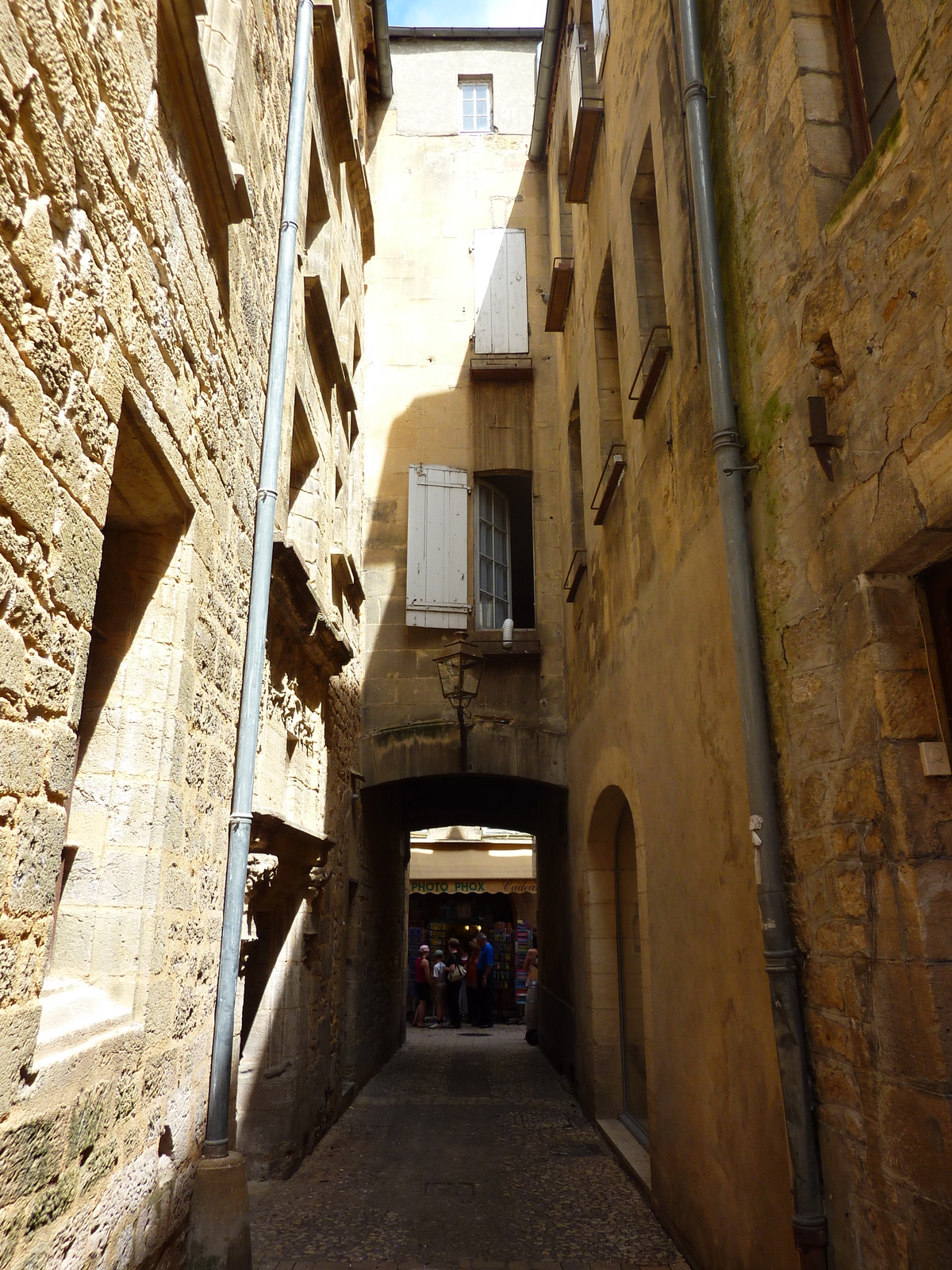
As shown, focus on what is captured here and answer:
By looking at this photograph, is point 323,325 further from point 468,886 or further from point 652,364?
point 468,886

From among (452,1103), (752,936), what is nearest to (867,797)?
(752,936)

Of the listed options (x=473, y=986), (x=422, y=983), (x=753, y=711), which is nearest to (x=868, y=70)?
(x=753, y=711)

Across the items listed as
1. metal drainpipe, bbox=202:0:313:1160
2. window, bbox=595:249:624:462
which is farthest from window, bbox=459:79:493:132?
metal drainpipe, bbox=202:0:313:1160

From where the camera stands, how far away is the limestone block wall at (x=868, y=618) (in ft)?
7.88

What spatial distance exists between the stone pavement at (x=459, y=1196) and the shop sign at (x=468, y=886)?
760 cm

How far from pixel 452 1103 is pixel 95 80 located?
793cm

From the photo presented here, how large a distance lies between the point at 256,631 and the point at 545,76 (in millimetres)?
8190

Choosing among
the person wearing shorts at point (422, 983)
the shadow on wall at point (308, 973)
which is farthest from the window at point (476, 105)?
the person wearing shorts at point (422, 983)

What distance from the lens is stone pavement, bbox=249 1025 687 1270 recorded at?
433cm

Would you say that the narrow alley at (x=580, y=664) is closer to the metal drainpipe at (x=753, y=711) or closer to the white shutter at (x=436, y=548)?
the metal drainpipe at (x=753, y=711)

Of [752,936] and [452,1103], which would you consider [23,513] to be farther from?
[452,1103]

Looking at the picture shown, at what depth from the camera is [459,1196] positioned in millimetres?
5223

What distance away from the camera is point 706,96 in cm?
399

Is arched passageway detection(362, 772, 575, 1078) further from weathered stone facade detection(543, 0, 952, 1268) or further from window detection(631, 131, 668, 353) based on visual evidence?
window detection(631, 131, 668, 353)
